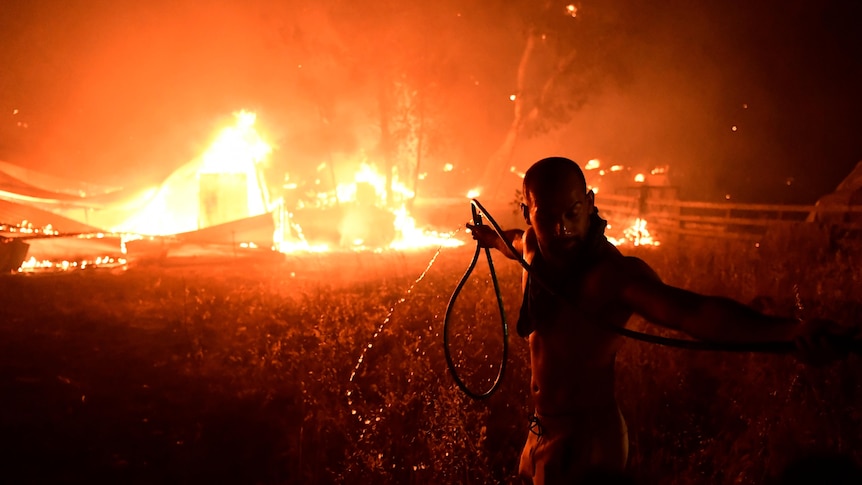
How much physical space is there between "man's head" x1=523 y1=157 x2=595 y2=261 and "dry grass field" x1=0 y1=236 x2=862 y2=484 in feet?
6.16

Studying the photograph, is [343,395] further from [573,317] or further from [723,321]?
[723,321]

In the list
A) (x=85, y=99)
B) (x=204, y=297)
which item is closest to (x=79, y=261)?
(x=204, y=297)

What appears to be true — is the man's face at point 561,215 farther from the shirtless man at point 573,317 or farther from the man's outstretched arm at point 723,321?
the man's outstretched arm at point 723,321

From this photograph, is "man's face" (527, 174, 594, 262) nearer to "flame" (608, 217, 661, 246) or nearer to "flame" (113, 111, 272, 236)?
"flame" (608, 217, 661, 246)

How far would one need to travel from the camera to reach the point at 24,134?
20.8 m

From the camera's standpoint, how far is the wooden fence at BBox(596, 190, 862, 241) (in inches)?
508

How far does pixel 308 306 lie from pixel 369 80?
17.1 m

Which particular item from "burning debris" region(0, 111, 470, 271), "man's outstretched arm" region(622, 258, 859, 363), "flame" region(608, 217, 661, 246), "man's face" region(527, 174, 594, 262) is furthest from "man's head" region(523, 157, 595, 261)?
"flame" region(608, 217, 661, 246)

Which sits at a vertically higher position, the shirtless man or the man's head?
the man's head

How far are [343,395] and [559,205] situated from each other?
→ 3.73 meters

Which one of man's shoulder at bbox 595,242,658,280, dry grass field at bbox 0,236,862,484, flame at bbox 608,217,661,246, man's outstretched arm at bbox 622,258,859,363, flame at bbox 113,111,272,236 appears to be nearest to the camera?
man's outstretched arm at bbox 622,258,859,363

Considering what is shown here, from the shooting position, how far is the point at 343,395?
17.0 ft

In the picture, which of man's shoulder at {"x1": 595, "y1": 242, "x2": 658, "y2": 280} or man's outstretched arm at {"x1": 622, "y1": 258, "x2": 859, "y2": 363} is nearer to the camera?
man's outstretched arm at {"x1": 622, "y1": 258, "x2": 859, "y2": 363}

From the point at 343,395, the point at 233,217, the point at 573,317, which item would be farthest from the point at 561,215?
the point at 233,217
